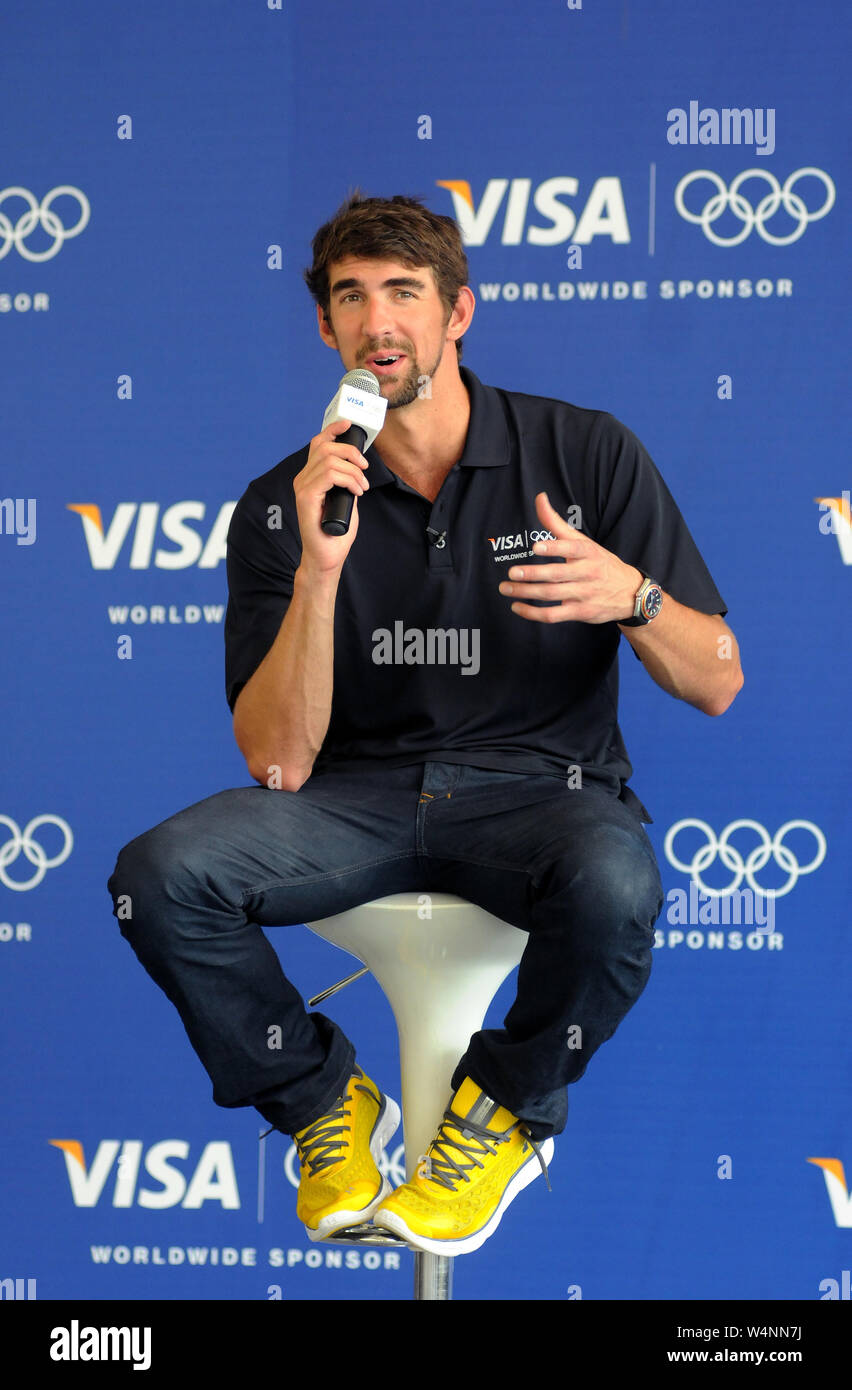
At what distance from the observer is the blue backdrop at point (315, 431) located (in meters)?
2.18

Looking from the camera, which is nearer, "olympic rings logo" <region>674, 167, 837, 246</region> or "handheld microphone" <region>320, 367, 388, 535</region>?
"handheld microphone" <region>320, 367, 388, 535</region>

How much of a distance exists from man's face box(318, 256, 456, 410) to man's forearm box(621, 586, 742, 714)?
441mm

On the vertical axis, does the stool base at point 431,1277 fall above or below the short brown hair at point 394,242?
below

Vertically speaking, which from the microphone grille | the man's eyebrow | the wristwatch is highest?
the man's eyebrow

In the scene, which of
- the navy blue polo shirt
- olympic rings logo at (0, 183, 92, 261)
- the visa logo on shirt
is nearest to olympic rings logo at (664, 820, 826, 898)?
the navy blue polo shirt

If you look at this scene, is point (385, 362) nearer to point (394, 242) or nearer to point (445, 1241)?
point (394, 242)

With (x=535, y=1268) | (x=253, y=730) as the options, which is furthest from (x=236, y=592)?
(x=535, y=1268)

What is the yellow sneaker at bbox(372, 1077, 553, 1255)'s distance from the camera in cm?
133

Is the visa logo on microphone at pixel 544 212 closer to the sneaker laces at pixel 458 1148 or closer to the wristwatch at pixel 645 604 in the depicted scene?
the wristwatch at pixel 645 604

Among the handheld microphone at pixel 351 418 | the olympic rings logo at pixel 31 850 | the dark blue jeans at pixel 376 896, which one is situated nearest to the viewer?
the dark blue jeans at pixel 376 896

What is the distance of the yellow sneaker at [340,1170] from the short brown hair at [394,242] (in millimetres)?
1013

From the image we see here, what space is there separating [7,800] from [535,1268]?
3.94ft

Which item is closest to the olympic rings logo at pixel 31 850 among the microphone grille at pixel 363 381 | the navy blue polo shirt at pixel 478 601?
the navy blue polo shirt at pixel 478 601

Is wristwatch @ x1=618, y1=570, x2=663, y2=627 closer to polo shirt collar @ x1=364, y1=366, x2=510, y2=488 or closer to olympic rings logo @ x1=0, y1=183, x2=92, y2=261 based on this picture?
polo shirt collar @ x1=364, y1=366, x2=510, y2=488
